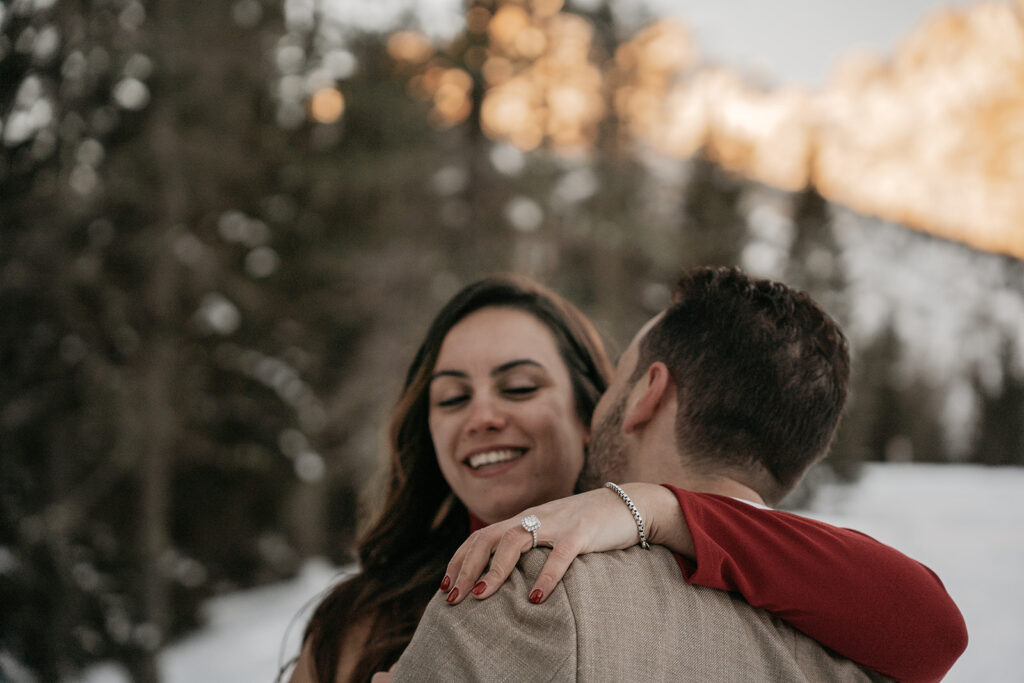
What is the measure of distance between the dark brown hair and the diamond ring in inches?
17.4

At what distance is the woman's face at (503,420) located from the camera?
2.15 meters

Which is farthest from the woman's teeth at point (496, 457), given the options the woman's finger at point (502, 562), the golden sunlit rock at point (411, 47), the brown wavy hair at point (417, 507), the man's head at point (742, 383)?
the golden sunlit rock at point (411, 47)

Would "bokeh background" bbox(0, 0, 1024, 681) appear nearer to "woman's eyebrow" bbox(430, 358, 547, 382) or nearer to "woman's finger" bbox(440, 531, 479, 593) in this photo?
"woman's eyebrow" bbox(430, 358, 547, 382)

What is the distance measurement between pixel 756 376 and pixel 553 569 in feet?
2.12

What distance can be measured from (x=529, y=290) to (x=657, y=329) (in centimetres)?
84

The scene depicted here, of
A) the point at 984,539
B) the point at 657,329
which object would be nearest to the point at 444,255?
the point at 984,539

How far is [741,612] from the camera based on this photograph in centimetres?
125

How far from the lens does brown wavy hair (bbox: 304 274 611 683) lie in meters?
2.17

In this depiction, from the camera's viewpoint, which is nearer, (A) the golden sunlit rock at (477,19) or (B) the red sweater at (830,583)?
(B) the red sweater at (830,583)

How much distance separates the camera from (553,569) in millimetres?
1108

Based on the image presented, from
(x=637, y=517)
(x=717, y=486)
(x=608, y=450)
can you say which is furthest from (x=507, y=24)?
(x=637, y=517)

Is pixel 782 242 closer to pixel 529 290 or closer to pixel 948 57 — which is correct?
pixel 948 57

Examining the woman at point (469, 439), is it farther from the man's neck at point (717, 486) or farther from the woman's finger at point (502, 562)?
the woman's finger at point (502, 562)

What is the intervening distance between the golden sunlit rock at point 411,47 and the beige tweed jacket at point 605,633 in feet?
32.4
